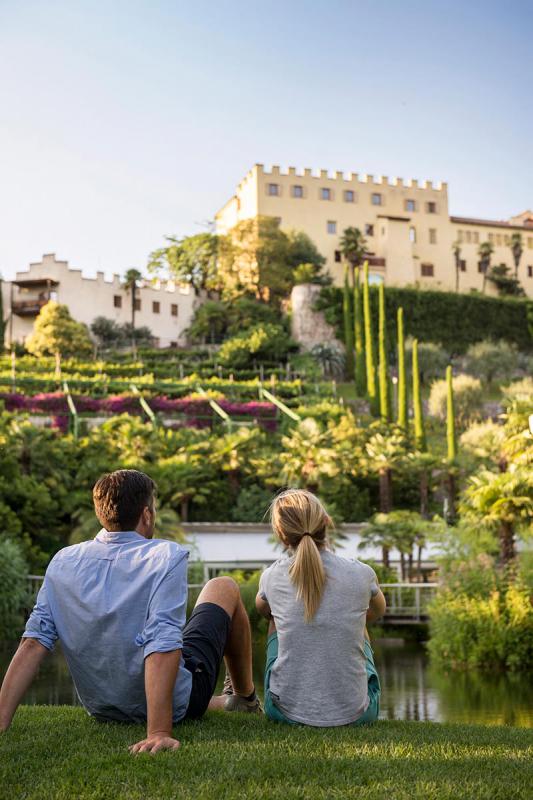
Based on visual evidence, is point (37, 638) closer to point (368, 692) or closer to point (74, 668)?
point (74, 668)

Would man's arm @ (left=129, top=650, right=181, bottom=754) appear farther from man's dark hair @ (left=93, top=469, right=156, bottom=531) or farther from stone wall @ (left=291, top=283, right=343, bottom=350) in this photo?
stone wall @ (left=291, top=283, right=343, bottom=350)

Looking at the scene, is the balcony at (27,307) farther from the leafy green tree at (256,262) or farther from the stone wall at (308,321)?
the stone wall at (308,321)

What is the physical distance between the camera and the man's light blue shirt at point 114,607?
3.62 m

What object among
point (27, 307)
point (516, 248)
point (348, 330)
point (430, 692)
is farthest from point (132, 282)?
point (430, 692)

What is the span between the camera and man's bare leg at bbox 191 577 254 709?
13.8 feet

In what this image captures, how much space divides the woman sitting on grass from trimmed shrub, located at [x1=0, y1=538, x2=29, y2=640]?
47.8 feet

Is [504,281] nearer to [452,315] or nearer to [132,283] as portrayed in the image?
[452,315]

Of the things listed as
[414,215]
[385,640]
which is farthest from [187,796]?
[414,215]

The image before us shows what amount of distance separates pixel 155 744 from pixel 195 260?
59.0 metres

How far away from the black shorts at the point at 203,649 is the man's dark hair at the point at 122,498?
2.02 feet

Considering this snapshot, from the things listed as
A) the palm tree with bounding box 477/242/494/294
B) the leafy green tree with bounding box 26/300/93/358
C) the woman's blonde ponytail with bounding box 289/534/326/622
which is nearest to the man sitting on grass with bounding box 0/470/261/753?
the woman's blonde ponytail with bounding box 289/534/326/622

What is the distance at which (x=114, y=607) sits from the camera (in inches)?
144

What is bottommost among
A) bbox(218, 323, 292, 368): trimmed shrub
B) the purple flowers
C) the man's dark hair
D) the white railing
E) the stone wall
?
the white railing

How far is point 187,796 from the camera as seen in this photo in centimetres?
298
